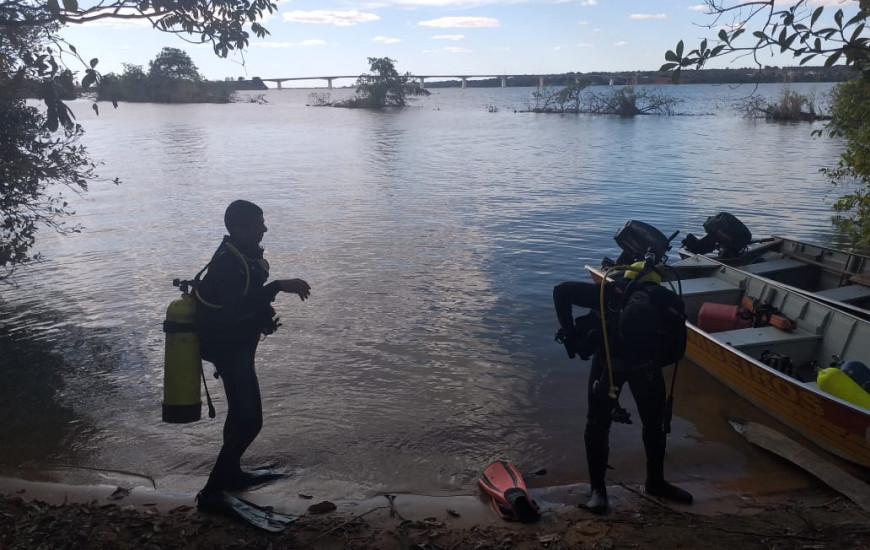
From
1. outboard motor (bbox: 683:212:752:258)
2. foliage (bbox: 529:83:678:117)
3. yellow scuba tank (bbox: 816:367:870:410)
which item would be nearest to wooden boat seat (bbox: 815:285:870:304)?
outboard motor (bbox: 683:212:752:258)

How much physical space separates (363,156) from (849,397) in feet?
103

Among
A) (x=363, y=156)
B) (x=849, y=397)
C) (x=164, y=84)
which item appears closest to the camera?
(x=849, y=397)

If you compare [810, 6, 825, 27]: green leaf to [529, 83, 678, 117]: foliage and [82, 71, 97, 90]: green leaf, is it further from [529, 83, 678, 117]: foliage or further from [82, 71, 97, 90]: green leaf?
[529, 83, 678, 117]: foliage

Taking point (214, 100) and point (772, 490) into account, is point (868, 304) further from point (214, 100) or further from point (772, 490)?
point (214, 100)

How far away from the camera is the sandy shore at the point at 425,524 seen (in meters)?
4.34

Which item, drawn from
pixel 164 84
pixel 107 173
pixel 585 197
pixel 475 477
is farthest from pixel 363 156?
pixel 164 84

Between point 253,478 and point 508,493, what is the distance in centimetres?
226

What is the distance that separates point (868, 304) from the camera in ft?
29.1

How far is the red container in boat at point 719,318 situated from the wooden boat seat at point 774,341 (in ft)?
1.62

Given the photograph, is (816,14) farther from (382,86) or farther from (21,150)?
(382,86)

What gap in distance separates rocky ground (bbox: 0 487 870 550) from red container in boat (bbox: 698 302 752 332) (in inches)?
143

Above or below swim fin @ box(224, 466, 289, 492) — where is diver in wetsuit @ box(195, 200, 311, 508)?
above

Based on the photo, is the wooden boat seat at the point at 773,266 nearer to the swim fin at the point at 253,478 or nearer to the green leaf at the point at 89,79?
the swim fin at the point at 253,478

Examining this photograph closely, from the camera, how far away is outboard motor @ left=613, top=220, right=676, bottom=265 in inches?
192
